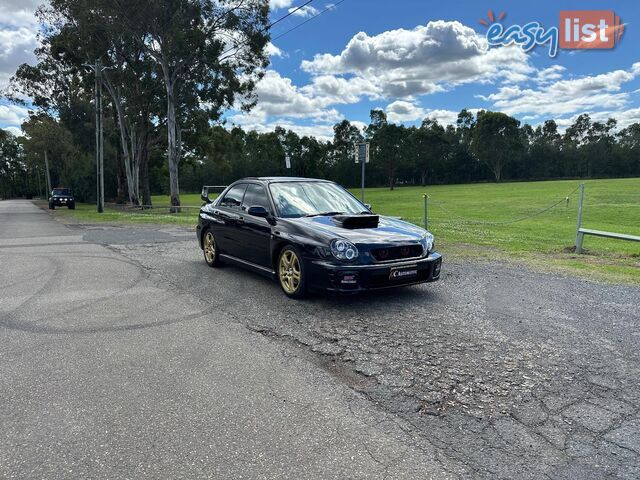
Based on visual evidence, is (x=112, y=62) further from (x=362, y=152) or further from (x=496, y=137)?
(x=496, y=137)

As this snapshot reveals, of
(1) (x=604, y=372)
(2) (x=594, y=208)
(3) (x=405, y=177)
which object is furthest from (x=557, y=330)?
(3) (x=405, y=177)

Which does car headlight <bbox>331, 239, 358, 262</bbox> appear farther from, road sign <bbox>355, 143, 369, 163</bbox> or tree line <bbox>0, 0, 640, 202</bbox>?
tree line <bbox>0, 0, 640, 202</bbox>

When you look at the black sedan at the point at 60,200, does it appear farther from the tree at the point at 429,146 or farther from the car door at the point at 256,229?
the tree at the point at 429,146

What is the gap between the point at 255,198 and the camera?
7098 mm

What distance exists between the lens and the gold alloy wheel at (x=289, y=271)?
5.84m

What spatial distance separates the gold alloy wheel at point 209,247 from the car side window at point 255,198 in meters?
1.19

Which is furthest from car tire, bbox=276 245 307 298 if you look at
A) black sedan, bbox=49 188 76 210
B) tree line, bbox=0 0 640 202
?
black sedan, bbox=49 188 76 210

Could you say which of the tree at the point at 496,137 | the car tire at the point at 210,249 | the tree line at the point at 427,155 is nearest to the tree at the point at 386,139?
the tree line at the point at 427,155

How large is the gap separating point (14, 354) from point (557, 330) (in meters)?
5.11

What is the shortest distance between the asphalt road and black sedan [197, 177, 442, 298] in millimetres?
390

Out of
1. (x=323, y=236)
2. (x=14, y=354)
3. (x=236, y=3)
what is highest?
(x=236, y=3)

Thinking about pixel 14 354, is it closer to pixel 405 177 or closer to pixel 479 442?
pixel 479 442

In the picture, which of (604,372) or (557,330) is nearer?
(604,372)

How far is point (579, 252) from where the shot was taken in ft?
32.7
